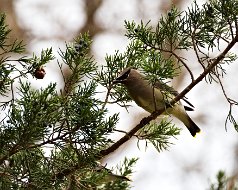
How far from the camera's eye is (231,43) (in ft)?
4.28

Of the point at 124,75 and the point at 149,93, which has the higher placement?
the point at 149,93

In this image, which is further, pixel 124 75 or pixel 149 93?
pixel 149 93

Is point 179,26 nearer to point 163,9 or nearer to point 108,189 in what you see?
point 108,189

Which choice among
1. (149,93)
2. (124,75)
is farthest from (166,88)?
(149,93)

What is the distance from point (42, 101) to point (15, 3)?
181 inches

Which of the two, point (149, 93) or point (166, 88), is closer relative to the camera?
point (166, 88)

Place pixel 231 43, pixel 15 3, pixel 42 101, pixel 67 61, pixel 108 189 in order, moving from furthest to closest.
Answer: pixel 15 3, pixel 108 189, pixel 67 61, pixel 231 43, pixel 42 101

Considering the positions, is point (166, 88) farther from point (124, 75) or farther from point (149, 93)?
point (149, 93)

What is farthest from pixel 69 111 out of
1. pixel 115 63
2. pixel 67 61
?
pixel 115 63

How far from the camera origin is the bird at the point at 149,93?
1.48 m

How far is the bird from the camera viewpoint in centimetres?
148

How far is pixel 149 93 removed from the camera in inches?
82.3

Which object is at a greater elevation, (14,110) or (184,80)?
(184,80)

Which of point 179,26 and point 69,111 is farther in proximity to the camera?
point 179,26
